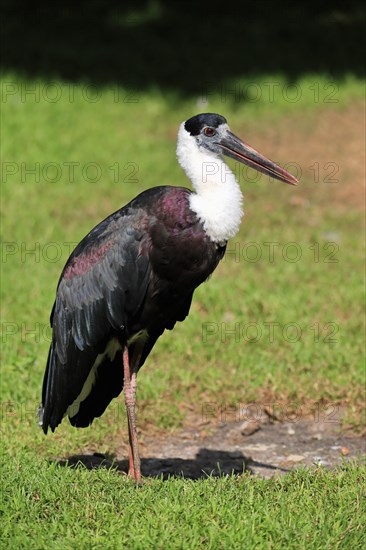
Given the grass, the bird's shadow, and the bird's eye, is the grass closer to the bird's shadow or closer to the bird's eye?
the bird's shadow

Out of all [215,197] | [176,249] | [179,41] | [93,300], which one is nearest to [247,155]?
[215,197]

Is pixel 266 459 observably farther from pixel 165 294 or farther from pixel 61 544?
pixel 61 544

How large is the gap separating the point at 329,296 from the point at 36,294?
2.09 m

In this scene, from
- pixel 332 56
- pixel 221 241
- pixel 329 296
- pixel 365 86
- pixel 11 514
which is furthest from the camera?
pixel 332 56

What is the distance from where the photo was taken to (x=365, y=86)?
452 inches

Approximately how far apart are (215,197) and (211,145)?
367 millimetres

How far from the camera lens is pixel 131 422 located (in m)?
5.06

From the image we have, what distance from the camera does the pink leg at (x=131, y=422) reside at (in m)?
4.95

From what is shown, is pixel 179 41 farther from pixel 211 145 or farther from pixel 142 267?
pixel 142 267

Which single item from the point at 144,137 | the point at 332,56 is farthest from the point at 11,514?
the point at 332,56

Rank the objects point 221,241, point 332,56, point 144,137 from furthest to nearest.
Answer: point 332,56
point 144,137
point 221,241

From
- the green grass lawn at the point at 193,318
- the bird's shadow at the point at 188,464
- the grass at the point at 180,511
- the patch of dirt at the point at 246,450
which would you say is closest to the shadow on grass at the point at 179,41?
the green grass lawn at the point at 193,318

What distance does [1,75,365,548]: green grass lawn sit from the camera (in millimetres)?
4164

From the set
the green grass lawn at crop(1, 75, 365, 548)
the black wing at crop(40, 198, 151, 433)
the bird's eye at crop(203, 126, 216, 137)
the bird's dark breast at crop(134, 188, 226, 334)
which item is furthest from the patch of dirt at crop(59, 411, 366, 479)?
the bird's eye at crop(203, 126, 216, 137)
